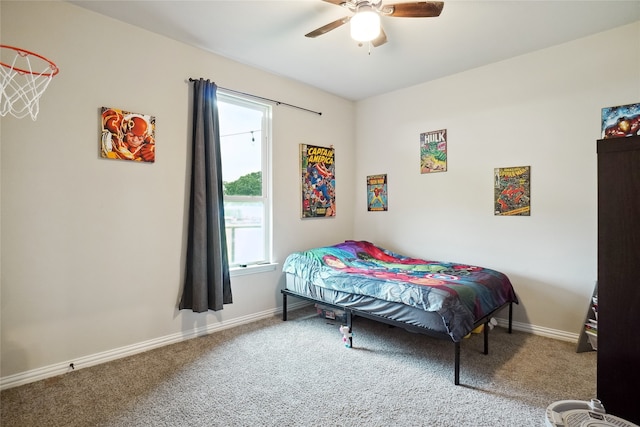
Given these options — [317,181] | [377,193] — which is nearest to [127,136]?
[317,181]

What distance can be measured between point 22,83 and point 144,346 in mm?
2084

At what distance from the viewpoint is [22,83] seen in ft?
6.82

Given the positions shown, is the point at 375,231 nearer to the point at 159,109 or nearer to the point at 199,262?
the point at 199,262

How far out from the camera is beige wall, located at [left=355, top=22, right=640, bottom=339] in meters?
2.64

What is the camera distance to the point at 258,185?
3432 millimetres

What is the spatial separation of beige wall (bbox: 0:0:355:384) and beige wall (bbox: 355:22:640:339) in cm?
228

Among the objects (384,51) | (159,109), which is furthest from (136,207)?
(384,51)

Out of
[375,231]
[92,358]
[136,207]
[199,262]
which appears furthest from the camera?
[375,231]

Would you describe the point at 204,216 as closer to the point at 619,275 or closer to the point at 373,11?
the point at 373,11

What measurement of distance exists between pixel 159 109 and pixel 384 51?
2.06 m

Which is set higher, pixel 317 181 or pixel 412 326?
pixel 317 181

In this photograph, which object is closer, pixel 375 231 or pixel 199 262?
pixel 199 262

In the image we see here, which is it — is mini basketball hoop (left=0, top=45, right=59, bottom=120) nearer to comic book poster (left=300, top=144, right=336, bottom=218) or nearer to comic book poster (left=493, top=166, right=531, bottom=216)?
comic book poster (left=300, top=144, right=336, bottom=218)

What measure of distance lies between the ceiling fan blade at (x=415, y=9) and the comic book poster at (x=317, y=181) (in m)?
1.93
